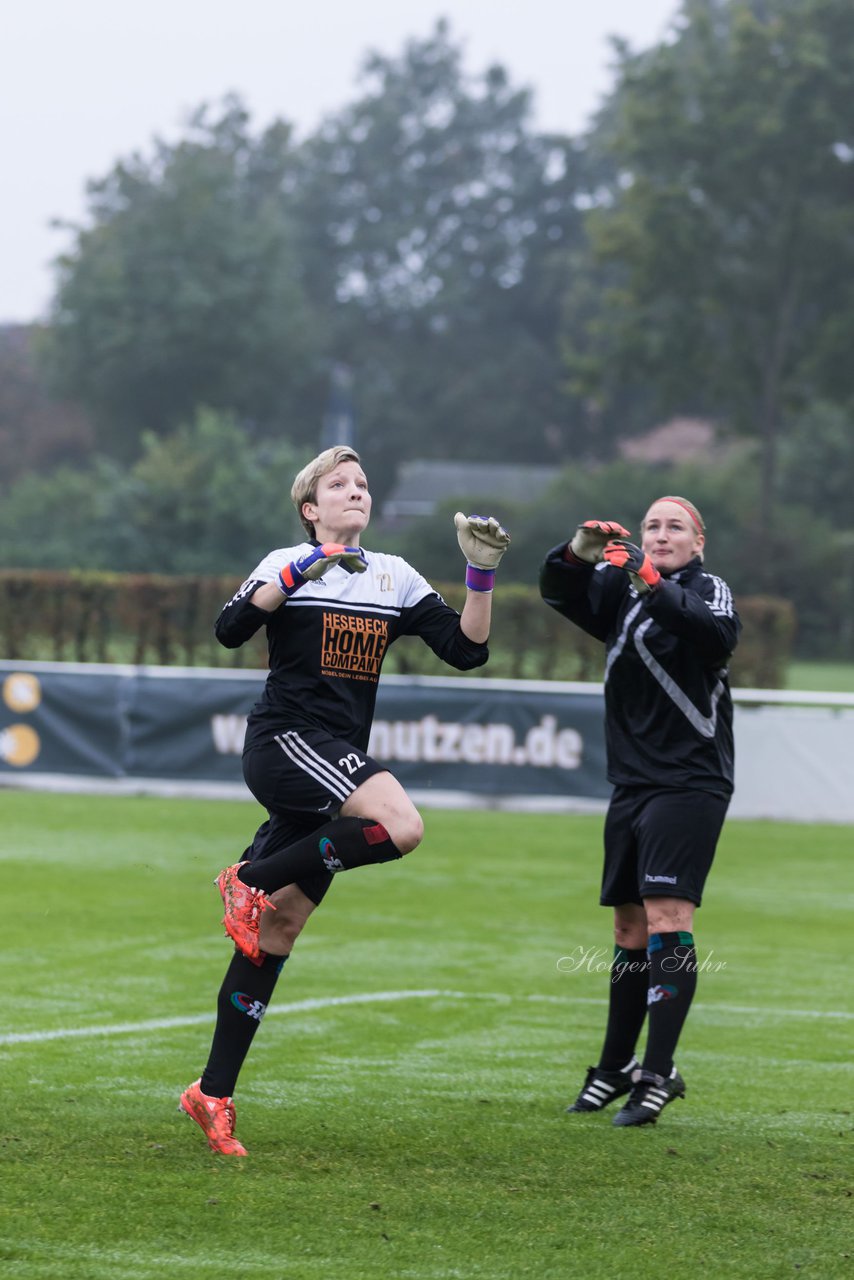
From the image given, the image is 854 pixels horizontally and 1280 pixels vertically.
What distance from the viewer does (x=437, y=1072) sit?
6500 millimetres

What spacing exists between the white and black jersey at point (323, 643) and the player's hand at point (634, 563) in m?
0.50

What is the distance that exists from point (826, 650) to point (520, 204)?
42.4 metres

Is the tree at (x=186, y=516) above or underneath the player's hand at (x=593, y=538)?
underneath

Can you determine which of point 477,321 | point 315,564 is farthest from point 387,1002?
point 477,321

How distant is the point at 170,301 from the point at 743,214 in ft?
87.1

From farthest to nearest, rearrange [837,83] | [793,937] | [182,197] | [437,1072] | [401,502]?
[401,502] → [182,197] → [837,83] → [793,937] → [437,1072]

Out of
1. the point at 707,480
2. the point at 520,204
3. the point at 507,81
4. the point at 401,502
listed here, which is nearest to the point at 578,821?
the point at 707,480

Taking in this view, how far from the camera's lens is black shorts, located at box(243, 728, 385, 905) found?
513cm

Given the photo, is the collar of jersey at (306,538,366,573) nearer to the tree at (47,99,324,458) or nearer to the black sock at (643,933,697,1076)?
the black sock at (643,933,697,1076)

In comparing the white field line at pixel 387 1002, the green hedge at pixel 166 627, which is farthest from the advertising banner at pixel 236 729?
the white field line at pixel 387 1002

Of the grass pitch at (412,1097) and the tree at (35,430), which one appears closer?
the grass pitch at (412,1097)

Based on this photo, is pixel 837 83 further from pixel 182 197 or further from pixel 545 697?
pixel 545 697

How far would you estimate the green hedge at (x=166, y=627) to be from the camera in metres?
23.9

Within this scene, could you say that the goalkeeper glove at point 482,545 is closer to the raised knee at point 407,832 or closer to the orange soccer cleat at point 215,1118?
the raised knee at point 407,832
